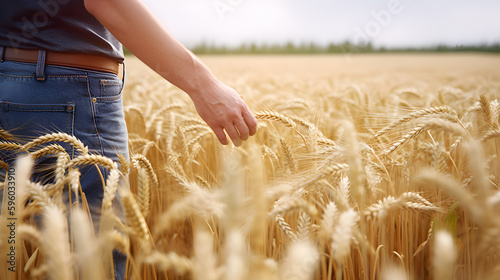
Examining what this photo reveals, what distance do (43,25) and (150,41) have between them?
366mm

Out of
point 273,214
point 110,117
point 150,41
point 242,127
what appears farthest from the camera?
point 110,117

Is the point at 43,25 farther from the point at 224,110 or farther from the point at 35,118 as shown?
the point at 224,110

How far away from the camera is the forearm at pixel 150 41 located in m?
0.89

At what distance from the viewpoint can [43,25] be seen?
38.9 inches

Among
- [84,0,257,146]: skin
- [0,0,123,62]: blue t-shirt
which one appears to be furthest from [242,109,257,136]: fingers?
[0,0,123,62]: blue t-shirt

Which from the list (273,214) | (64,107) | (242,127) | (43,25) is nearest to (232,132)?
(242,127)

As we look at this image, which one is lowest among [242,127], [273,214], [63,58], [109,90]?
[273,214]

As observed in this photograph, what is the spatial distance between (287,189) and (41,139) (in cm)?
67

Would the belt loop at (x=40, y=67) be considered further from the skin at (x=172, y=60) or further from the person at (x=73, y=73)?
the skin at (x=172, y=60)

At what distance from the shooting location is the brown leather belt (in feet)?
3.28

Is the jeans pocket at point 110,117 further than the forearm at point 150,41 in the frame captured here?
Yes

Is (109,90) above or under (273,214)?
above

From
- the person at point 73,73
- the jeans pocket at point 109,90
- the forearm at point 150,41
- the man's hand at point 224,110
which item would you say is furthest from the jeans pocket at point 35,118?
the man's hand at point 224,110

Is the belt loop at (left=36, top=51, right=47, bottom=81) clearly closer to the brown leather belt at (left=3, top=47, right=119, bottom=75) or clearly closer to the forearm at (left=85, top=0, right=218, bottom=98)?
the brown leather belt at (left=3, top=47, right=119, bottom=75)
